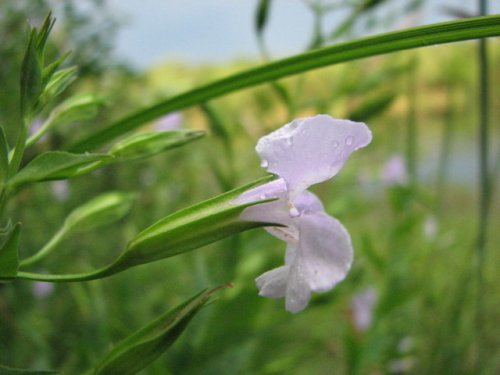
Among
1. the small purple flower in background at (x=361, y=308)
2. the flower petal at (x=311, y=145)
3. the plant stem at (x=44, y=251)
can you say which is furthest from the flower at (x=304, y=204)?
the small purple flower in background at (x=361, y=308)

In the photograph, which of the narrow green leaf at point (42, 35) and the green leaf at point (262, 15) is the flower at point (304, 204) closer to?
the narrow green leaf at point (42, 35)

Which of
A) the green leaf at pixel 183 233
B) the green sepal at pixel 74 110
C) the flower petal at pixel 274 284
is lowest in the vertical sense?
the flower petal at pixel 274 284

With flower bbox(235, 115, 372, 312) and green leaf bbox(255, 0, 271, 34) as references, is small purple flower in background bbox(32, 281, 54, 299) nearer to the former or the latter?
green leaf bbox(255, 0, 271, 34)

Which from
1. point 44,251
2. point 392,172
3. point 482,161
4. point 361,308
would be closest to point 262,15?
point 482,161

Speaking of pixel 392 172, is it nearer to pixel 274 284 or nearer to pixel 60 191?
pixel 60 191

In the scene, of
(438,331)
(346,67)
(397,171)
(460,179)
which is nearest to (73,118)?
(346,67)

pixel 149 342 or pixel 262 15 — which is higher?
pixel 262 15
